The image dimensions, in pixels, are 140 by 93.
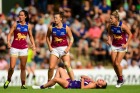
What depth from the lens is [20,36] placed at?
63.1ft

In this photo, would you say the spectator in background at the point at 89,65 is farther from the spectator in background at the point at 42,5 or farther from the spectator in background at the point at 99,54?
the spectator in background at the point at 42,5

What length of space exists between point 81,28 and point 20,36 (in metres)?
10.4

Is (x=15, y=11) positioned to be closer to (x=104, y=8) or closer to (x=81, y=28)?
(x=81, y=28)

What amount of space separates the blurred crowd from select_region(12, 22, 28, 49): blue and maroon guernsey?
7.30 meters

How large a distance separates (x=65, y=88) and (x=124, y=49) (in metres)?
3.05

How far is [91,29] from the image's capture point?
2953cm

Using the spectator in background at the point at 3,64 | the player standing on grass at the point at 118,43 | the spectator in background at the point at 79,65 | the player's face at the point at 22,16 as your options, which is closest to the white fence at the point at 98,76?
the spectator in background at the point at 3,64

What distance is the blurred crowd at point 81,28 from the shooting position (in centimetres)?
2814

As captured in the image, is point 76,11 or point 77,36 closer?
point 77,36

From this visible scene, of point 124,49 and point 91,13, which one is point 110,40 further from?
point 91,13

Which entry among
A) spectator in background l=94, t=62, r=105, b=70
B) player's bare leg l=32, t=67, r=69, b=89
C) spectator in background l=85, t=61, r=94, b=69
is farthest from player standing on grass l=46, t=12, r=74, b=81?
spectator in background l=94, t=62, r=105, b=70

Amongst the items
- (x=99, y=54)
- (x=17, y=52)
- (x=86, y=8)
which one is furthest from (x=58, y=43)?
(x=86, y=8)

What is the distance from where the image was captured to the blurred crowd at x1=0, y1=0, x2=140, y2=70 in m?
28.1

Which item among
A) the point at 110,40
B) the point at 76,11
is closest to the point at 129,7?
the point at 76,11
